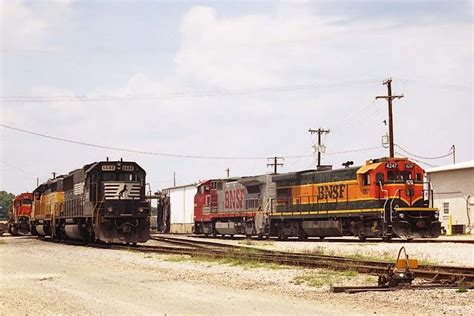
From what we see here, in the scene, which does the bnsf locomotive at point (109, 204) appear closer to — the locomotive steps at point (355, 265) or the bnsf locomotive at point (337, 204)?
the locomotive steps at point (355, 265)

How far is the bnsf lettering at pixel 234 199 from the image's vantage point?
1575 inches

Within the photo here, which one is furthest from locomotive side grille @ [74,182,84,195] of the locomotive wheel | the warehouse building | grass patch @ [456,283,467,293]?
the warehouse building

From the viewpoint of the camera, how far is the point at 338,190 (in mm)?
31766

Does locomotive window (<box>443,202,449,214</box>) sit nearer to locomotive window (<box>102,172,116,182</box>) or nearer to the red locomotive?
locomotive window (<box>102,172,116,182</box>)

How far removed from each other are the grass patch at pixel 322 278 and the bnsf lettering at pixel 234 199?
81.8ft

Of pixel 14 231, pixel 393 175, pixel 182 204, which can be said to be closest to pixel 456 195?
pixel 393 175

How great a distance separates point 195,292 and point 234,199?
94.0 ft

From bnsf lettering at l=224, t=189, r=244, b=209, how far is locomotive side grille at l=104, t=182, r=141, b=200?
12.6 m

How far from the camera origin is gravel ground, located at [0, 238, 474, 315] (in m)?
10.1

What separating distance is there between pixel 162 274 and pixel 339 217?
1725 centimetres

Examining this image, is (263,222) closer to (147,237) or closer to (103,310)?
(147,237)

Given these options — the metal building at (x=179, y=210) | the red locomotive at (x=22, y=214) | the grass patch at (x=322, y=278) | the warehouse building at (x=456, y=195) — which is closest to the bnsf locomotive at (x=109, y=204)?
the grass patch at (x=322, y=278)

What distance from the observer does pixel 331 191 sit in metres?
32.2

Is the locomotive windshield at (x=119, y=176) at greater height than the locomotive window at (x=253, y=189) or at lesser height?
greater
